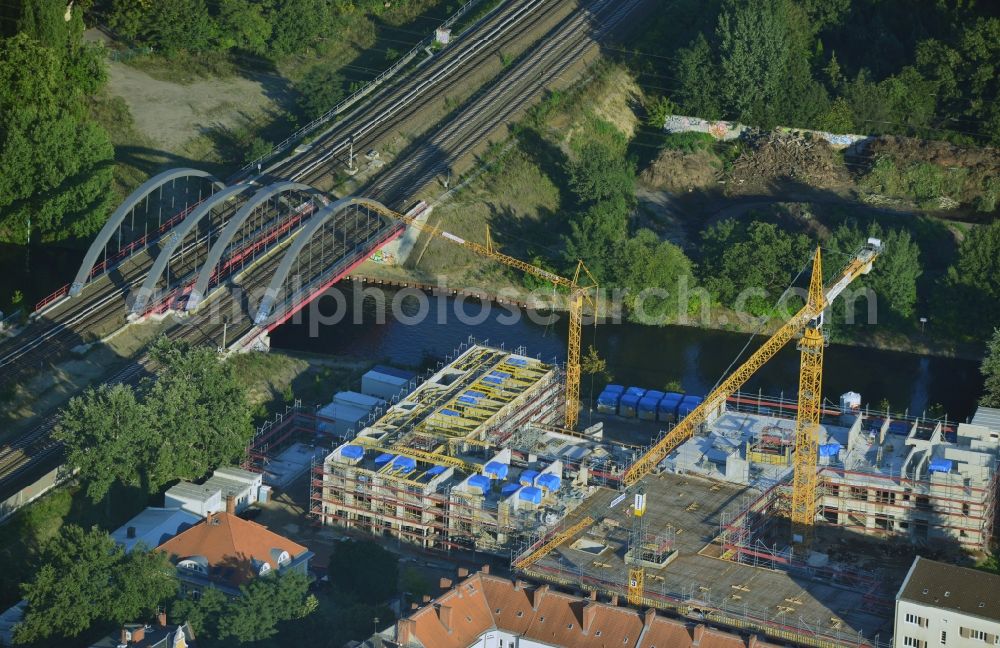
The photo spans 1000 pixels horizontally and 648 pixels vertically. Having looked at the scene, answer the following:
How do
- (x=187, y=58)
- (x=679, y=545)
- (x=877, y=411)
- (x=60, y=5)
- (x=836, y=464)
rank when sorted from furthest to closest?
(x=187, y=58) < (x=60, y=5) < (x=877, y=411) < (x=836, y=464) < (x=679, y=545)

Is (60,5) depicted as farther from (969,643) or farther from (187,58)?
(969,643)

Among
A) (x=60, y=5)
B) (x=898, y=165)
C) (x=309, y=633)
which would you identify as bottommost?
(x=309, y=633)

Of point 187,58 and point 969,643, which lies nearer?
point 969,643

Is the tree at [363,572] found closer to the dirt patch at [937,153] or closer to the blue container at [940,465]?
the blue container at [940,465]

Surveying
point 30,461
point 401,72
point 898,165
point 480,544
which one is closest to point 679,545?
point 480,544

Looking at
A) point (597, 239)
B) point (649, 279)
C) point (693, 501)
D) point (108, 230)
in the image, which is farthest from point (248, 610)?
point (597, 239)

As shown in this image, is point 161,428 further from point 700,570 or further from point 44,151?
point 44,151

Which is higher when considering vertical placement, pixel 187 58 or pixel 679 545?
pixel 187 58

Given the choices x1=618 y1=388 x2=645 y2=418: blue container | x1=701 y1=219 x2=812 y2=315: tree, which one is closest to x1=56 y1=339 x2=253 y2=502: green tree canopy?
x1=618 y1=388 x2=645 y2=418: blue container
